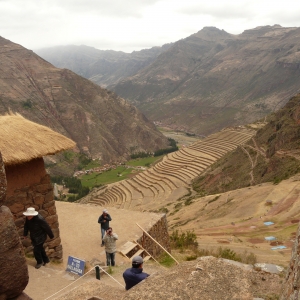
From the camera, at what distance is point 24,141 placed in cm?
702

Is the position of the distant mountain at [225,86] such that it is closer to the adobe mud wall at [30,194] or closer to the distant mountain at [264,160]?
the distant mountain at [264,160]

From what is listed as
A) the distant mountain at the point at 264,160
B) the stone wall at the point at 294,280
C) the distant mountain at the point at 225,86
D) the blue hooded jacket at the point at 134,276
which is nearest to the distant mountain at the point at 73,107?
the distant mountain at the point at 225,86

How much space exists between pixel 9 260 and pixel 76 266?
4.36 metres

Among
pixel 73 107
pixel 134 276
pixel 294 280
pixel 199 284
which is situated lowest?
pixel 134 276

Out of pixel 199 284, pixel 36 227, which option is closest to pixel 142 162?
pixel 36 227

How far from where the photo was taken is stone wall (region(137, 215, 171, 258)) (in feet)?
30.9

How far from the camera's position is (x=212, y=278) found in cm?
377

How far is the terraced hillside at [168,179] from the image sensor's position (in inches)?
1264

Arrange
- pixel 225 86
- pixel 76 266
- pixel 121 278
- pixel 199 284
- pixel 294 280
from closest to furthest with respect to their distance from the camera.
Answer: pixel 294 280, pixel 199 284, pixel 121 278, pixel 76 266, pixel 225 86

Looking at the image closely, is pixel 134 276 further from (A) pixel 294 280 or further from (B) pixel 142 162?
(B) pixel 142 162

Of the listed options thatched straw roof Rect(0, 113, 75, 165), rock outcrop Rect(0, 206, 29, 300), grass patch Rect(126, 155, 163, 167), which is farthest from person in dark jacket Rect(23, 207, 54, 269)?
grass patch Rect(126, 155, 163, 167)

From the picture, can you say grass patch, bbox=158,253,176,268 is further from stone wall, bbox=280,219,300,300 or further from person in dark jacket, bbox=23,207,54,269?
stone wall, bbox=280,219,300,300

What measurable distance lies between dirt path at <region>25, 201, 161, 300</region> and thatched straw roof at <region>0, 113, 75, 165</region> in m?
2.53

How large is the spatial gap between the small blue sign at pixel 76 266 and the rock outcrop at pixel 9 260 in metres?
4.01
